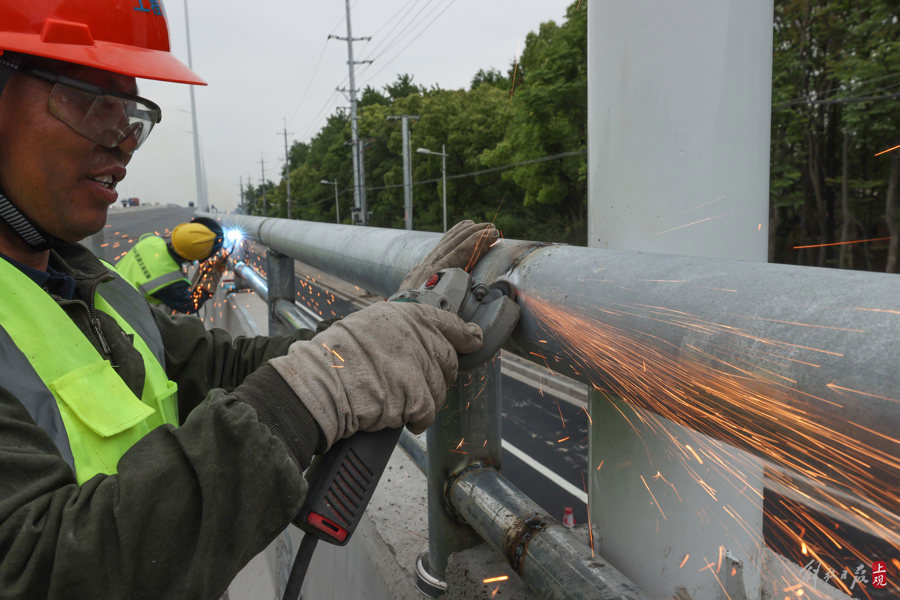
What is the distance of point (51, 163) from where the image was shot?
1320 millimetres

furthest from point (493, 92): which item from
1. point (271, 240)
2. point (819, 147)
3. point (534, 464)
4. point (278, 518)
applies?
Result: point (278, 518)

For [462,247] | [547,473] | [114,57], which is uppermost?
[114,57]

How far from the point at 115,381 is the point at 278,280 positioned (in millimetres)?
2725

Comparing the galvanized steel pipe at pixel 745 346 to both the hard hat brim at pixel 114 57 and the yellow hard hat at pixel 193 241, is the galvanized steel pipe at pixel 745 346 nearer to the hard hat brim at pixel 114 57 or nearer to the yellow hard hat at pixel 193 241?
the hard hat brim at pixel 114 57

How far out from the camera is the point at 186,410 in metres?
1.91

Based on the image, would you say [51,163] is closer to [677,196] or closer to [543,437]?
[677,196]

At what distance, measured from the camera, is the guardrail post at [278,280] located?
3.92 m

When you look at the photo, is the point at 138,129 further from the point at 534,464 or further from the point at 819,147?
the point at 819,147

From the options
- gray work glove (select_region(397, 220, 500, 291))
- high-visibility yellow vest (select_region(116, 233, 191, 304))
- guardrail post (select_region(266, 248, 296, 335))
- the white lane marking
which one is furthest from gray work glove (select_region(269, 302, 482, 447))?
the white lane marking

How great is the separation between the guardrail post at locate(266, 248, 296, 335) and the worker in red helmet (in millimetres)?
2184

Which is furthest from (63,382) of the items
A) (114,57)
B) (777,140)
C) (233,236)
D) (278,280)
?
(777,140)

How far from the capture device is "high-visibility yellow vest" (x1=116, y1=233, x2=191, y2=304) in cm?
433

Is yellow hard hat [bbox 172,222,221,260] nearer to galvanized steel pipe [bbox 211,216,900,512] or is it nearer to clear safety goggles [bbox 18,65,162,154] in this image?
clear safety goggles [bbox 18,65,162,154]

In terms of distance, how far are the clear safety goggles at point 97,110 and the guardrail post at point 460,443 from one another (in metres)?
0.98
